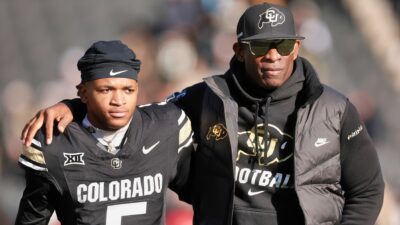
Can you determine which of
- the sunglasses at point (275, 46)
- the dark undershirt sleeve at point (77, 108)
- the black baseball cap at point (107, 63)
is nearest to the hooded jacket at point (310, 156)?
the sunglasses at point (275, 46)

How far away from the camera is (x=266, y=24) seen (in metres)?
3.71

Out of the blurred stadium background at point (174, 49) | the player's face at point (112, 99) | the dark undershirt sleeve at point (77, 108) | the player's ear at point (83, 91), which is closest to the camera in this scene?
the player's face at point (112, 99)

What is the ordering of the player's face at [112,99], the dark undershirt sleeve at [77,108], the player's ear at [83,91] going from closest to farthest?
the player's face at [112,99] → the player's ear at [83,91] → the dark undershirt sleeve at [77,108]

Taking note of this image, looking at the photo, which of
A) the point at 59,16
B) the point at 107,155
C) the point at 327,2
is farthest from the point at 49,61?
the point at 107,155

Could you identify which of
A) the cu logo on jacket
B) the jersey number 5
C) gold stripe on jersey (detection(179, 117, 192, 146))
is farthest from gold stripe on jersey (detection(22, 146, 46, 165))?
the cu logo on jacket

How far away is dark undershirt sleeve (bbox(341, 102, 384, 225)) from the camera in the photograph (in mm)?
3705

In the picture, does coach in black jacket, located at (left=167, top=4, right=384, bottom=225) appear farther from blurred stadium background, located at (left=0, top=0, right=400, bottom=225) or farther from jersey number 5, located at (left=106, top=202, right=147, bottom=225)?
blurred stadium background, located at (left=0, top=0, right=400, bottom=225)

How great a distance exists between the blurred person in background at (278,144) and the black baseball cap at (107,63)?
27cm

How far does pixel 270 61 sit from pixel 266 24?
166mm

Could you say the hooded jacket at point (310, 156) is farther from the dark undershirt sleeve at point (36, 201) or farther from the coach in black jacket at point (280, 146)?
the dark undershirt sleeve at point (36, 201)

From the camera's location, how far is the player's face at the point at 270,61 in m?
3.69

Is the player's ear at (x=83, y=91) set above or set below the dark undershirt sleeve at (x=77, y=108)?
above

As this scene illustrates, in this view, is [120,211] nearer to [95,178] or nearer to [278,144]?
[95,178]

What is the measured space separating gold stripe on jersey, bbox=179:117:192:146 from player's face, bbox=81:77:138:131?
310mm
